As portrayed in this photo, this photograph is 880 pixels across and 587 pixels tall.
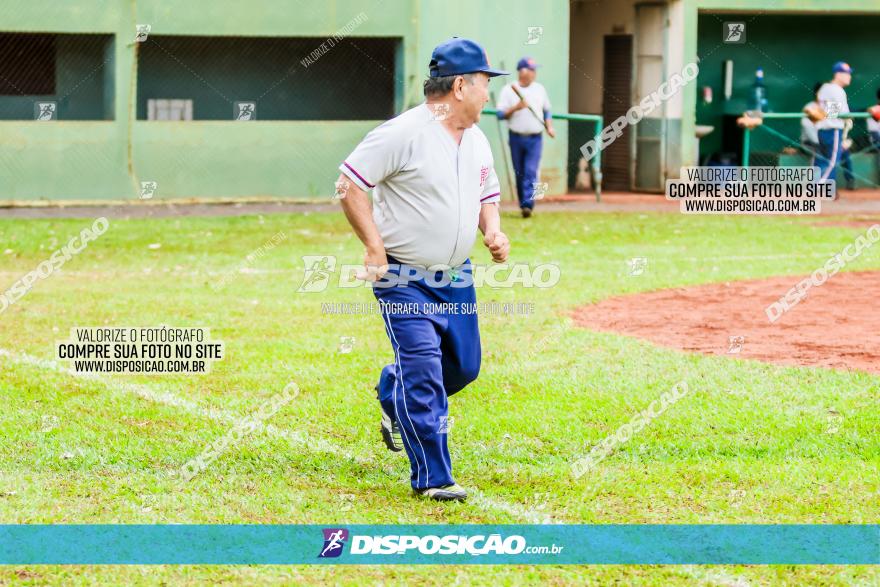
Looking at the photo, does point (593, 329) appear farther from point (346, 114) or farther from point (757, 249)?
point (346, 114)

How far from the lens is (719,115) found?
27.6m

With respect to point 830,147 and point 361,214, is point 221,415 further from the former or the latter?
point 830,147

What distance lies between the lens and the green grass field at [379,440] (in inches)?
241

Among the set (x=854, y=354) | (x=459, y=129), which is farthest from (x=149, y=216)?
(x=459, y=129)

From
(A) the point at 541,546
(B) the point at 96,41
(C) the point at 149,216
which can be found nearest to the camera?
(A) the point at 541,546

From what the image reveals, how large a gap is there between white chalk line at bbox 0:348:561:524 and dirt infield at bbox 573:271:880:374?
3722 millimetres

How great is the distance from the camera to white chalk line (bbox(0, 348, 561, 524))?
20.5ft

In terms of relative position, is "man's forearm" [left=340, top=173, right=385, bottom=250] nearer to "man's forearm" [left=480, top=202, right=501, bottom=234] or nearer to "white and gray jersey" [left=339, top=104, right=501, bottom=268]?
"white and gray jersey" [left=339, top=104, right=501, bottom=268]

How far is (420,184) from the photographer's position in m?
6.50

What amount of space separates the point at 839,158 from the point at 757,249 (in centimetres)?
795

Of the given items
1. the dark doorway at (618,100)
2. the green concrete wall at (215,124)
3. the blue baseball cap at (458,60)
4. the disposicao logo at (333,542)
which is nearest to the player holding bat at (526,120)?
the green concrete wall at (215,124)

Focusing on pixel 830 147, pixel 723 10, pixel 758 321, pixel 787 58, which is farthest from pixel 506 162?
pixel 758 321

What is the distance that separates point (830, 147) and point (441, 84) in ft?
58.6

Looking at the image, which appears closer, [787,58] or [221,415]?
[221,415]
